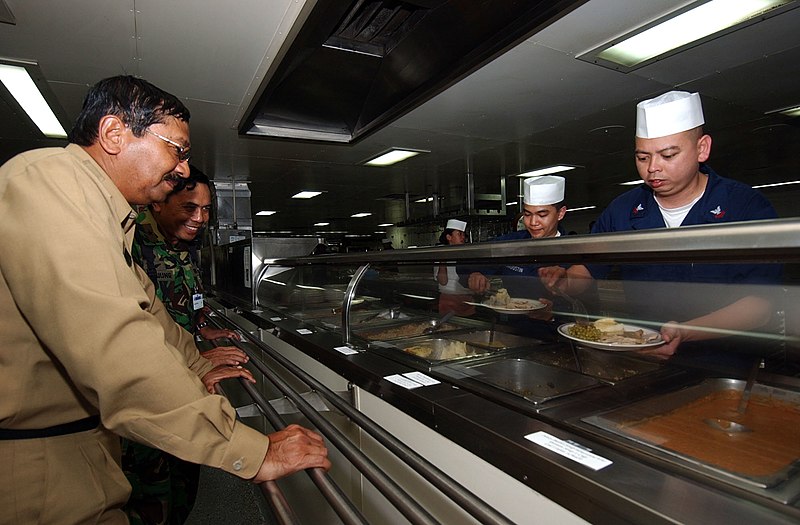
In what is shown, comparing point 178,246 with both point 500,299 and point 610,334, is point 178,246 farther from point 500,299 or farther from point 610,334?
point 610,334

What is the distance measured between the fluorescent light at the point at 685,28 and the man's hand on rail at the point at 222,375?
2.96 meters

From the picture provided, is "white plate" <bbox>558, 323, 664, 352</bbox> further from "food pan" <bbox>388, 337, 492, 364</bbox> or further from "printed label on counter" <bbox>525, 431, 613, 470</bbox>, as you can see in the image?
"printed label on counter" <bbox>525, 431, 613, 470</bbox>

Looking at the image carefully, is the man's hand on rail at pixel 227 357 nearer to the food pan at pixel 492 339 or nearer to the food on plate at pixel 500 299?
the food pan at pixel 492 339

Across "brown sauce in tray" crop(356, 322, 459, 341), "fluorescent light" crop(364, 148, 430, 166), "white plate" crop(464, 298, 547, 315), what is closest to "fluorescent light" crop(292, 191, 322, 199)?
"fluorescent light" crop(364, 148, 430, 166)

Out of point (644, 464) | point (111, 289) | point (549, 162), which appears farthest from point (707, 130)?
point (111, 289)

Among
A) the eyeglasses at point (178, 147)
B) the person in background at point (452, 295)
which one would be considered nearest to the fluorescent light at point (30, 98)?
the eyeglasses at point (178, 147)

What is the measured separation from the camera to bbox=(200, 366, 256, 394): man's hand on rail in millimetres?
1552

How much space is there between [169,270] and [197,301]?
0.28 meters

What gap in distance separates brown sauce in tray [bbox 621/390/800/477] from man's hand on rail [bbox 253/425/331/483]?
0.69m

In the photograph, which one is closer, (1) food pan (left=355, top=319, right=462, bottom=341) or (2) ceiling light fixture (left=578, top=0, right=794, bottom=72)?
(1) food pan (left=355, top=319, right=462, bottom=341)

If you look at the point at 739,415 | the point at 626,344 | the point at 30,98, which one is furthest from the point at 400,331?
the point at 30,98

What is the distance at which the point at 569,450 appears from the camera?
2.94 ft

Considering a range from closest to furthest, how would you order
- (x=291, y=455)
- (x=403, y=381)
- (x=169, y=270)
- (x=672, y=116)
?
(x=291, y=455), (x=403, y=381), (x=672, y=116), (x=169, y=270)

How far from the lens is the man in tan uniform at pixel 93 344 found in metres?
0.82
